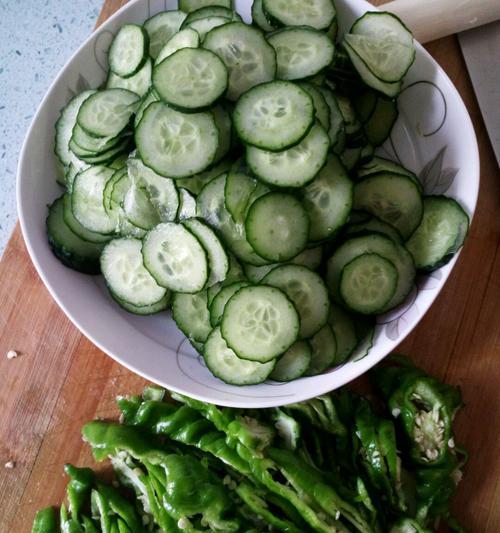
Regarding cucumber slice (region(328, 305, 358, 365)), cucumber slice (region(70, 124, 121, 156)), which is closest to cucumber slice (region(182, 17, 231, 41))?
cucumber slice (region(70, 124, 121, 156))

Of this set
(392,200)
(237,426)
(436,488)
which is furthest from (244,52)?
A: (436,488)

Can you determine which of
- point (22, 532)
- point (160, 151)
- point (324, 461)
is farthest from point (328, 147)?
point (22, 532)

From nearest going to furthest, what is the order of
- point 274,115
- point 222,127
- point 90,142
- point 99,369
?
point 274,115 < point 222,127 < point 90,142 < point 99,369

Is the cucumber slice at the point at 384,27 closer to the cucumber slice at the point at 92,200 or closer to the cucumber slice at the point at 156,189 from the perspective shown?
the cucumber slice at the point at 156,189

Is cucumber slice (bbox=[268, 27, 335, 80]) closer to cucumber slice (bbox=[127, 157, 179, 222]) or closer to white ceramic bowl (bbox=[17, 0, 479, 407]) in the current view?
white ceramic bowl (bbox=[17, 0, 479, 407])

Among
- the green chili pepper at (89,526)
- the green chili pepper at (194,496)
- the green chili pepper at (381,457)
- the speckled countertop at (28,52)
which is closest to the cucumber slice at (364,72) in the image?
the green chili pepper at (381,457)

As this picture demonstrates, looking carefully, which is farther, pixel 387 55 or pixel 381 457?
pixel 381 457

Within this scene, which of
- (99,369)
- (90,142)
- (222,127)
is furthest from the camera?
(99,369)

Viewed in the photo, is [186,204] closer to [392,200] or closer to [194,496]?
[392,200]
